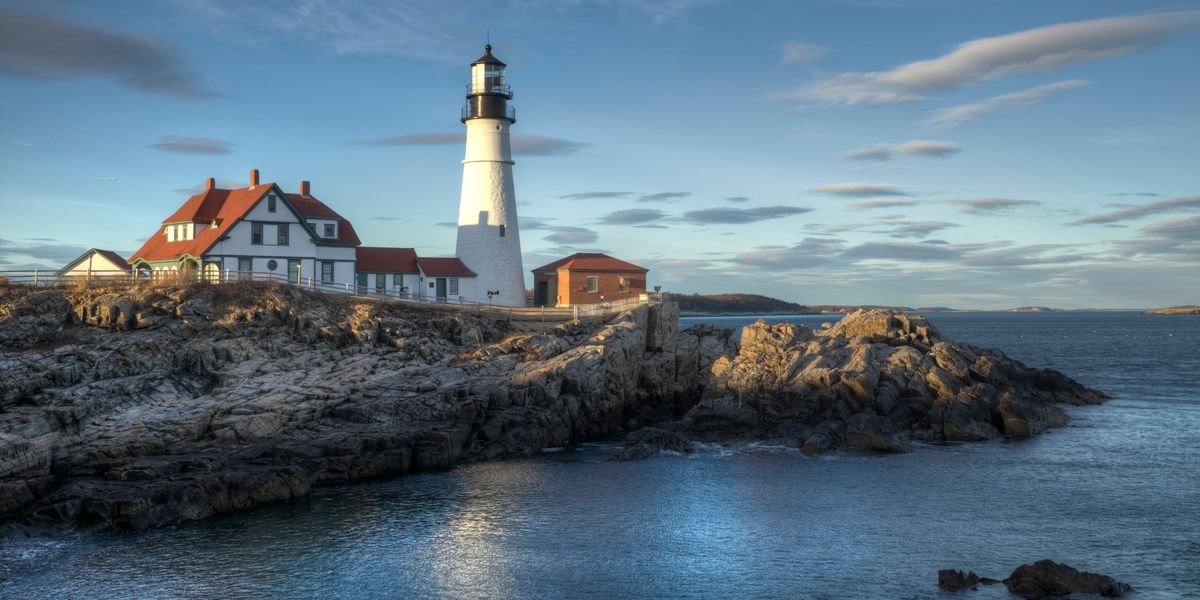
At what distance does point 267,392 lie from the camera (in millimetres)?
34000

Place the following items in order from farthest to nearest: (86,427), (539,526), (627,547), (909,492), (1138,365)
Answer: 1. (1138,365)
2. (86,427)
3. (909,492)
4. (539,526)
5. (627,547)

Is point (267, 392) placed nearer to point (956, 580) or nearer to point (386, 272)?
point (386, 272)

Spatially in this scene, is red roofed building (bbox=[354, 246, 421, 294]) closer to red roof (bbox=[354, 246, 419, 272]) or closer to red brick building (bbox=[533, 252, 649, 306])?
red roof (bbox=[354, 246, 419, 272])

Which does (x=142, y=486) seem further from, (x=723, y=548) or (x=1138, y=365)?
(x=1138, y=365)

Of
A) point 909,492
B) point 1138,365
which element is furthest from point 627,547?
point 1138,365

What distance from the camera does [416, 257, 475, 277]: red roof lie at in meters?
53.3

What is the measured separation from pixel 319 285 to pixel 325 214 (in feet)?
19.5

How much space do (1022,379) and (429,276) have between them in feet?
104

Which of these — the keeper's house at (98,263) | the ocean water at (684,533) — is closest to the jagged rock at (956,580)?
the ocean water at (684,533)

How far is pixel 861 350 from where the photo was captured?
41000 mm

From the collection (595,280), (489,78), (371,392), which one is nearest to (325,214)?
(489,78)

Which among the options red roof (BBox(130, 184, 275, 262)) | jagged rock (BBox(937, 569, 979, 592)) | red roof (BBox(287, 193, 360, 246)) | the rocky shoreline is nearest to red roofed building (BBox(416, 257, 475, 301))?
red roof (BBox(287, 193, 360, 246))

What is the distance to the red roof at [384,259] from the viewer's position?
53000mm

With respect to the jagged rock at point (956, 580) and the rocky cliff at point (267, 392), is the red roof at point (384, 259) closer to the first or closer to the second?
the rocky cliff at point (267, 392)
